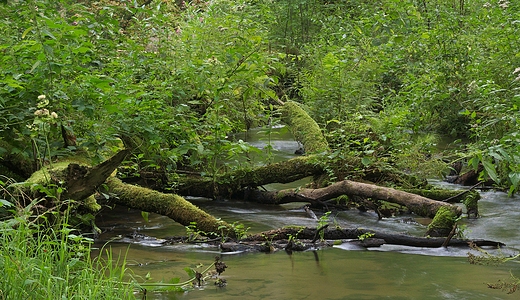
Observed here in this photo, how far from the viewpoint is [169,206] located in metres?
7.71

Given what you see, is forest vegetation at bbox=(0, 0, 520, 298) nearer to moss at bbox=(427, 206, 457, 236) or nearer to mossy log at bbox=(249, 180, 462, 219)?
mossy log at bbox=(249, 180, 462, 219)

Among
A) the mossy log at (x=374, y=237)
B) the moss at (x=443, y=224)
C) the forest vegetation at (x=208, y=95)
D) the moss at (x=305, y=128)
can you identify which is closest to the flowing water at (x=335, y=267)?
the mossy log at (x=374, y=237)

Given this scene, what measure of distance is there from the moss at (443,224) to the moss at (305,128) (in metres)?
2.96

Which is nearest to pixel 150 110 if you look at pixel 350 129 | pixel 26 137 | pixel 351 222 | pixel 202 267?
pixel 26 137

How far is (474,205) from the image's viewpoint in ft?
30.1

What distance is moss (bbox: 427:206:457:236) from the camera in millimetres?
7715

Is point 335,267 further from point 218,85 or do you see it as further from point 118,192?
point 218,85

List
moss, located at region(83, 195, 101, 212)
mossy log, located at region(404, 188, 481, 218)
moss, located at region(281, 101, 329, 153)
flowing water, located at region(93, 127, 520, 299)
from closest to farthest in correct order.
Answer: flowing water, located at region(93, 127, 520, 299), moss, located at region(83, 195, 101, 212), mossy log, located at region(404, 188, 481, 218), moss, located at region(281, 101, 329, 153)

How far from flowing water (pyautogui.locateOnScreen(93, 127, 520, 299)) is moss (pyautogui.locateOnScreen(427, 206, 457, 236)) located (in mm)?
517

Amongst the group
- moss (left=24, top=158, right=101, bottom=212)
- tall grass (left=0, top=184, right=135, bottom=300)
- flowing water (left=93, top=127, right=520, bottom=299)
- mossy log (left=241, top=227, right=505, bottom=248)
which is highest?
moss (left=24, top=158, right=101, bottom=212)

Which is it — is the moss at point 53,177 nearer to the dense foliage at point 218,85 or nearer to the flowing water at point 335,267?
the dense foliage at point 218,85

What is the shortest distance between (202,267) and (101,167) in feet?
4.48

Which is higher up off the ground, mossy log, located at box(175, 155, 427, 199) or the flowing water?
mossy log, located at box(175, 155, 427, 199)

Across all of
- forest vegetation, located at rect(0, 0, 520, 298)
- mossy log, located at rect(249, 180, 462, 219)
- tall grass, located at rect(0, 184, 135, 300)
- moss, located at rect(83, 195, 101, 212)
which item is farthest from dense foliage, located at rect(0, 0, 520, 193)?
tall grass, located at rect(0, 184, 135, 300)
